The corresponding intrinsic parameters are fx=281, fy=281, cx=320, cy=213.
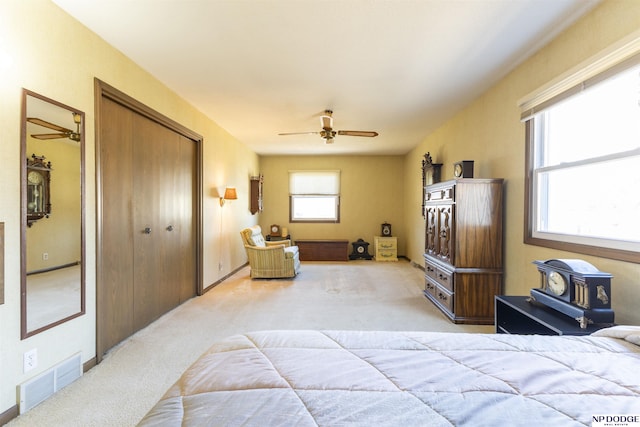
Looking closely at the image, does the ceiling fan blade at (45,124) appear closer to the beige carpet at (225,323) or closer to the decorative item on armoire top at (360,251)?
the beige carpet at (225,323)

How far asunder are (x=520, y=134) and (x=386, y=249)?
14.9 ft

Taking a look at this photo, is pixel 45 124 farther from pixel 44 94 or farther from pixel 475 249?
pixel 475 249

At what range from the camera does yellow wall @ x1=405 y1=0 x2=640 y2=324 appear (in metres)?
1.80

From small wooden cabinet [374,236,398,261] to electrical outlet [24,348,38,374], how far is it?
6.10 m

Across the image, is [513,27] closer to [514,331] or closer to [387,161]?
[514,331]

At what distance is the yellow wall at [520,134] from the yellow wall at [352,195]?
2750mm

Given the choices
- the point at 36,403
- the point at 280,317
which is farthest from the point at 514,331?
the point at 36,403

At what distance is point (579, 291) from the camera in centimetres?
177

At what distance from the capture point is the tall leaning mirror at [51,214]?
1754mm

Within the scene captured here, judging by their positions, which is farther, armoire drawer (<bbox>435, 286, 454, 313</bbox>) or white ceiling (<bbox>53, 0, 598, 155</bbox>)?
armoire drawer (<bbox>435, 286, 454, 313</bbox>)

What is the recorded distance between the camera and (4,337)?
162 cm

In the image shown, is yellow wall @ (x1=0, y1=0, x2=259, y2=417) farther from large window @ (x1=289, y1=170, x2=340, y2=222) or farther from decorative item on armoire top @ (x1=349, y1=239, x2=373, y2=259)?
decorative item on armoire top @ (x1=349, y1=239, x2=373, y2=259)

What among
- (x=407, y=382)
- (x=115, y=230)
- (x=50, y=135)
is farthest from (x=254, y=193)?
(x=407, y=382)

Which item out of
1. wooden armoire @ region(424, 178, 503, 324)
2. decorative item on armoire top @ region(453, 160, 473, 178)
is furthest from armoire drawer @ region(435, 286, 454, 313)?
decorative item on armoire top @ region(453, 160, 473, 178)
